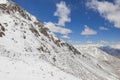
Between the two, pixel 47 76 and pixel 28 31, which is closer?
pixel 47 76

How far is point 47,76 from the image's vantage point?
25.1 m

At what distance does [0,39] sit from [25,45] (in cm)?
926

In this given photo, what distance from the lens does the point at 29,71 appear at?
2589cm

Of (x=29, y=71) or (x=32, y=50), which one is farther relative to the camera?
(x=32, y=50)

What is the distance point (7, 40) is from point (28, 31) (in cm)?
2033

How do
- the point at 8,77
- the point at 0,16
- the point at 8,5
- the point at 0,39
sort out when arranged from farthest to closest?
the point at 8,5 → the point at 0,16 → the point at 0,39 → the point at 8,77

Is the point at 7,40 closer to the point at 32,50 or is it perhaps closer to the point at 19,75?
the point at 32,50

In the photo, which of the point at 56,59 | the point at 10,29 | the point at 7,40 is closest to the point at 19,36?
the point at 10,29

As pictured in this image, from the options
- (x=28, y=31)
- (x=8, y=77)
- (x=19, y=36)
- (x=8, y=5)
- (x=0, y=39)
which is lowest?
(x=8, y=77)

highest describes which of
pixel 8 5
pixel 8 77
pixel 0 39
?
pixel 8 5

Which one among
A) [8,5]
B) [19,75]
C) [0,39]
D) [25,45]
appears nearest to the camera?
Answer: [19,75]

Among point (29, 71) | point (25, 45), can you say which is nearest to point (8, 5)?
point (25, 45)

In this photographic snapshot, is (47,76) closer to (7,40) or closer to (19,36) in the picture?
(7,40)

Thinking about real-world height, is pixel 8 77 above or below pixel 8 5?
below
